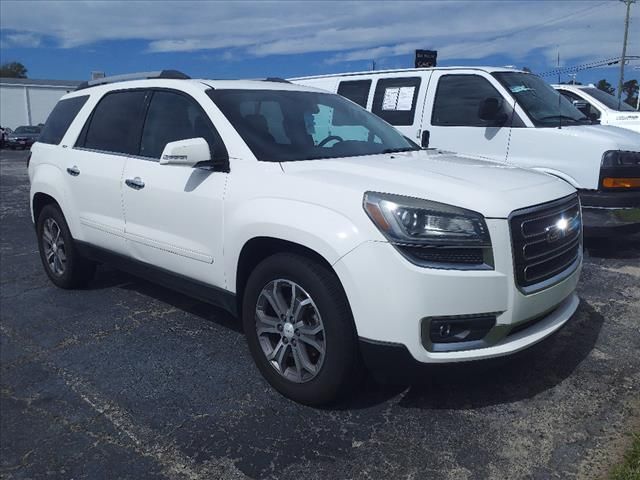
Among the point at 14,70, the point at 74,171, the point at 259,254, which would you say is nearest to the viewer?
the point at 259,254

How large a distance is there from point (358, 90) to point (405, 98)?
0.78 metres

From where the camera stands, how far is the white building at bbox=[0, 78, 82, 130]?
5222cm

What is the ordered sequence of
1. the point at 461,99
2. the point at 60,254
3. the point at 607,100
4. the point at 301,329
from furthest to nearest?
1. the point at 607,100
2. the point at 461,99
3. the point at 60,254
4. the point at 301,329

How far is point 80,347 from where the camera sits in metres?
4.14

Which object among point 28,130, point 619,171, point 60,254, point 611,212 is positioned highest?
point 619,171

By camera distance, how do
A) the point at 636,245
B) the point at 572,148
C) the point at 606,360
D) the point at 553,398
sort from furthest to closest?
the point at 636,245 → the point at 572,148 → the point at 606,360 → the point at 553,398

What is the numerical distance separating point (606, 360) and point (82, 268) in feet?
14.2

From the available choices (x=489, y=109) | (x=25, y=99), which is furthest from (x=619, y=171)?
(x=25, y=99)

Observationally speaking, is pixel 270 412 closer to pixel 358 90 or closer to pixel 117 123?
pixel 117 123

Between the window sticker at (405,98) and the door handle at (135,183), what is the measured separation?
4.04 m

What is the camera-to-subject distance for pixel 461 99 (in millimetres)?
6715

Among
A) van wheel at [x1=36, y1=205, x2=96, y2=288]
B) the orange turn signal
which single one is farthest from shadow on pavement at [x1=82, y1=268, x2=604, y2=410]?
van wheel at [x1=36, y1=205, x2=96, y2=288]

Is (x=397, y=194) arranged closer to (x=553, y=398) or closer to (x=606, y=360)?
(x=553, y=398)

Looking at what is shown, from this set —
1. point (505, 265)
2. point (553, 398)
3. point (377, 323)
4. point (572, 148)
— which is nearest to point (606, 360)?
point (553, 398)
